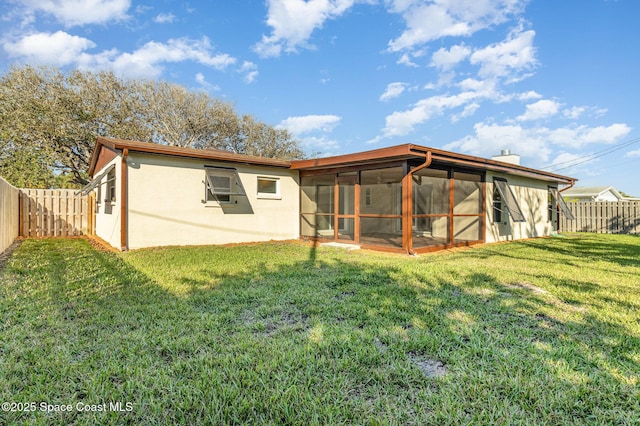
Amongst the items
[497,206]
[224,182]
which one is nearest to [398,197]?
Answer: [497,206]

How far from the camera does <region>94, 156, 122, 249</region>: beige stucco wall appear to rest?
805 cm

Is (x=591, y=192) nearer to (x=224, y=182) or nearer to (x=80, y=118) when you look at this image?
(x=224, y=182)

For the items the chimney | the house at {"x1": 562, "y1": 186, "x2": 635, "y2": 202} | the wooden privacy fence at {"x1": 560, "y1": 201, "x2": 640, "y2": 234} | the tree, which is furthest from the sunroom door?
the house at {"x1": 562, "y1": 186, "x2": 635, "y2": 202}

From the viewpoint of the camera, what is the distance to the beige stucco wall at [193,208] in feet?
26.0

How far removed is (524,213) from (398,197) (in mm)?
4589

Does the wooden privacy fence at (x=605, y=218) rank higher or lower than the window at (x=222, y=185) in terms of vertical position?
lower

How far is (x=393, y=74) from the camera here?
16297 millimetres

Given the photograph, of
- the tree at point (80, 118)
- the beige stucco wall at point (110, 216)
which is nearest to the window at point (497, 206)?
the beige stucco wall at point (110, 216)

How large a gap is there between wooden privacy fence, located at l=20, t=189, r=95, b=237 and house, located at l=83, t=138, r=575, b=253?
1.18m

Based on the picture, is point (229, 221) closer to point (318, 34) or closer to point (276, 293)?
point (276, 293)

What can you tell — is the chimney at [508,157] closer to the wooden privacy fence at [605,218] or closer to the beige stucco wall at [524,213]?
the beige stucco wall at [524,213]

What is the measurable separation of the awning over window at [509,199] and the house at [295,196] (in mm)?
45

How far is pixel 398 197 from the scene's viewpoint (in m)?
13.0

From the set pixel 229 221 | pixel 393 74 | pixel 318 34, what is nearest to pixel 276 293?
pixel 229 221
